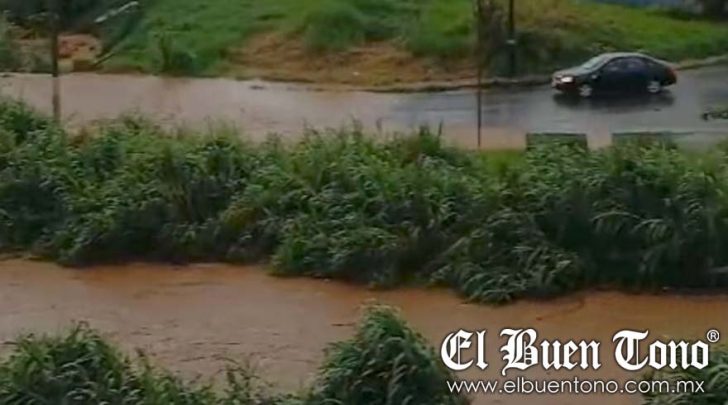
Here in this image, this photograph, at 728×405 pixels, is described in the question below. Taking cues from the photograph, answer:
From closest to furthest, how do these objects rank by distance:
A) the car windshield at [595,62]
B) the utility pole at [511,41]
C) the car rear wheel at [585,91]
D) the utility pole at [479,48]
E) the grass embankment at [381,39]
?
the car rear wheel at [585,91] → the car windshield at [595,62] → the utility pole at [479,48] → the utility pole at [511,41] → the grass embankment at [381,39]

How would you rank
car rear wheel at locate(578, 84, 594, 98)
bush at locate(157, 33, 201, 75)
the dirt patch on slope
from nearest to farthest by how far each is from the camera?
car rear wheel at locate(578, 84, 594, 98) → the dirt patch on slope → bush at locate(157, 33, 201, 75)

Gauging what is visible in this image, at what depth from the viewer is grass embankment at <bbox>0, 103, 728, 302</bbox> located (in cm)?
1447

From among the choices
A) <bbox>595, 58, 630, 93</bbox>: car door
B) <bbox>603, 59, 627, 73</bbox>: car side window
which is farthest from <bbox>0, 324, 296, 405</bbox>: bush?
<bbox>603, 59, 627, 73</bbox>: car side window

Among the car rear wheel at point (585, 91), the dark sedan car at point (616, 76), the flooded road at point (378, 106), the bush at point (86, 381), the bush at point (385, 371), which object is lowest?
the flooded road at point (378, 106)

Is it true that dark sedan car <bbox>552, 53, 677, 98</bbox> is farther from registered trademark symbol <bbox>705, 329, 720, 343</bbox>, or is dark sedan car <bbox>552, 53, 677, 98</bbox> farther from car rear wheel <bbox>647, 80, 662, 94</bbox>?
registered trademark symbol <bbox>705, 329, 720, 343</bbox>

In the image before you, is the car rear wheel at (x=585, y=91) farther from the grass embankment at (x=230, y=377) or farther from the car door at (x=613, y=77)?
the grass embankment at (x=230, y=377)

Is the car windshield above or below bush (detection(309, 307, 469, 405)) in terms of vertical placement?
below

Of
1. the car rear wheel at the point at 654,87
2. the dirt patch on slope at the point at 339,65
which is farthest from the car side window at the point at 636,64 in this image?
the dirt patch on slope at the point at 339,65

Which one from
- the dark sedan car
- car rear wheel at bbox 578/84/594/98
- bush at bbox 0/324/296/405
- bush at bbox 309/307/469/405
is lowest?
car rear wheel at bbox 578/84/594/98

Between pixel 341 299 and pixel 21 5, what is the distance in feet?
66.8

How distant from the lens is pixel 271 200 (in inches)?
628

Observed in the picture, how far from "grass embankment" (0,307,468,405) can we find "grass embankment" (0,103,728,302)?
211 inches

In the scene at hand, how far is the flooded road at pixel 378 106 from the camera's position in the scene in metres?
23.7

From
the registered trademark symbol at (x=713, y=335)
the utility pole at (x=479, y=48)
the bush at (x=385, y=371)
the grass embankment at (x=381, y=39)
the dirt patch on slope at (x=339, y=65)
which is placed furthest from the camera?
the grass embankment at (x=381, y=39)
